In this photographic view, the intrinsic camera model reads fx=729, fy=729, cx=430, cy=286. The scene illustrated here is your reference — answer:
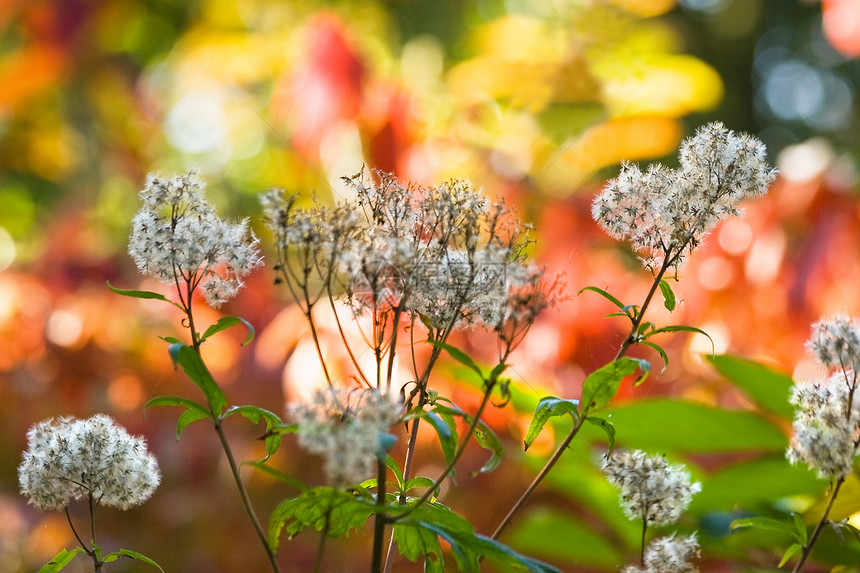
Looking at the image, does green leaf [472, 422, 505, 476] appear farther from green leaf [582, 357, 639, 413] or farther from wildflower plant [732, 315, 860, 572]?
wildflower plant [732, 315, 860, 572]

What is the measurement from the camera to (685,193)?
375mm

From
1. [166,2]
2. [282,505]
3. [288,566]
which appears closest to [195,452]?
[288,566]

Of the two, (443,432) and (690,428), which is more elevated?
(690,428)

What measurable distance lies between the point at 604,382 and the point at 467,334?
1075mm

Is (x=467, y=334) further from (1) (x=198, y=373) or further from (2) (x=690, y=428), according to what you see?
(1) (x=198, y=373)

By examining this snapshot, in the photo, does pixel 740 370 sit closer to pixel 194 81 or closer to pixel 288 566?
pixel 288 566

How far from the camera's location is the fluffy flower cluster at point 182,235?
36 cm

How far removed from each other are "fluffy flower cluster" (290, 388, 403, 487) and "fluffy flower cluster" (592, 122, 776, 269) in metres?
0.18

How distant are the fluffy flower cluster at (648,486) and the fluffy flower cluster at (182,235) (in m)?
0.22

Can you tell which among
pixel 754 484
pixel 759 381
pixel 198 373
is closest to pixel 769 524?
pixel 198 373

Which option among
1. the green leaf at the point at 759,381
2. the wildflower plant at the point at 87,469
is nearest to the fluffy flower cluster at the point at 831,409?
the wildflower plant at the point at 87,469

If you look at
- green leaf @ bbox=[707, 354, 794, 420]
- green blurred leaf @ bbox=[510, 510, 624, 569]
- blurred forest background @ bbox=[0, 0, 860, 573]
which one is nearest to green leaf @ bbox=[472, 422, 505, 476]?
blurred forest background @ bbox=[0, 0, 860, 573]

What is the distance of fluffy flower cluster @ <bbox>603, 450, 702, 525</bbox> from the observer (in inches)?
15.1

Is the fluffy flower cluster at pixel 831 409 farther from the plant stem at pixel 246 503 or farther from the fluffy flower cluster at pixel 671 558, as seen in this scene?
the plant stem at pixel 246 503
